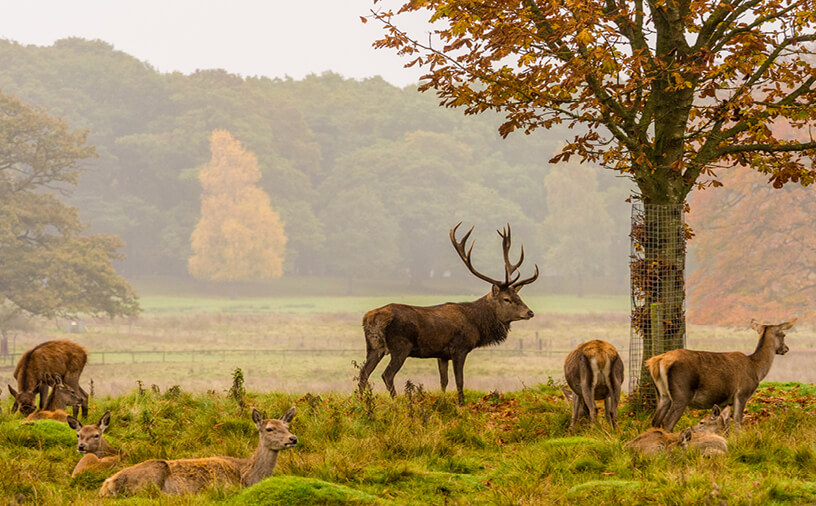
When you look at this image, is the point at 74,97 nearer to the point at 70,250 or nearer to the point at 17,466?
the point at 70,250

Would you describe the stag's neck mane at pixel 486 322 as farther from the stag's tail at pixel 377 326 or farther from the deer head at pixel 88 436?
the deer head at pixel 88 436

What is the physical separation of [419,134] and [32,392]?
56.3 m

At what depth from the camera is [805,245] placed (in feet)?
110

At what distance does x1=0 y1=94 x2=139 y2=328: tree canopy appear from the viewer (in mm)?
33219

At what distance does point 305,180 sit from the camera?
62.2 metres

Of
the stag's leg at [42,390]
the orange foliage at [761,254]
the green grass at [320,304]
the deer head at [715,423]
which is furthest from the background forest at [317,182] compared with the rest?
the deer head at [715,423]

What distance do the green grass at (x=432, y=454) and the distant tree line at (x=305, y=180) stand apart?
45.0 meters

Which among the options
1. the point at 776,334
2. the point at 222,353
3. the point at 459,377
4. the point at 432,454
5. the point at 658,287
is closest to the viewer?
the point at 432,454

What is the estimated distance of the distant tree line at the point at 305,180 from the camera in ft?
189

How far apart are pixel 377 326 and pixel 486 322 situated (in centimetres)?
198

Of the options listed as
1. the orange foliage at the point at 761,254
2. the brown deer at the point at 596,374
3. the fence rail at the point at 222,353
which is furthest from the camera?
the fence rail at the point at 222,353

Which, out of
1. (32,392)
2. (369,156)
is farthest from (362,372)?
(369,156)

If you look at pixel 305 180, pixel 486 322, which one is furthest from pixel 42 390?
pixel 305 180

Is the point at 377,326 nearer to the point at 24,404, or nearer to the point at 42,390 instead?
the point at 42,390
